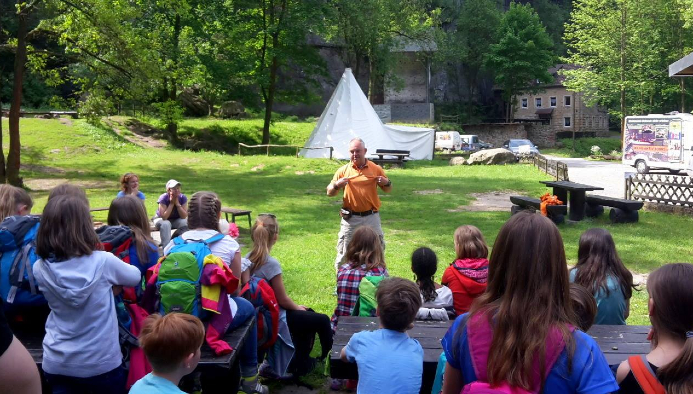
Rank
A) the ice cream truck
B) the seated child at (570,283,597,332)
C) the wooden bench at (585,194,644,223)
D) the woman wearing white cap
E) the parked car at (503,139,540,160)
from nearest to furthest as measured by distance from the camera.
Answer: the seated child at (570,283,597,332)
the woman wearing white cap
the wooden bench at (585,194,644,223)
the ice cream truck
the parked car at (503,139,540,160)

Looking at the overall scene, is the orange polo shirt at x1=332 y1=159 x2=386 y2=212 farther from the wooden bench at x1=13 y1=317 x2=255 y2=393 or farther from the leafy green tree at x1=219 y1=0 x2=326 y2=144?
the leafy green tree at x1=219 y1=0 x2=326 y2=144

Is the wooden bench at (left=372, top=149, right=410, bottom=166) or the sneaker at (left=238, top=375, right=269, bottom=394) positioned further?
the wooden bench at (left=372, top=149, right=410, bottom=166)

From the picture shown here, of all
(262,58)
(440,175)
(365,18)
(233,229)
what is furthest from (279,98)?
(233,229)

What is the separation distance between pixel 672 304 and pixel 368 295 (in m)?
2.48

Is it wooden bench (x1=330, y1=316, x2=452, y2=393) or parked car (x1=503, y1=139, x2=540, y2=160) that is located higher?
parked car (x1=503, y1=139, x2=540, y2=160)

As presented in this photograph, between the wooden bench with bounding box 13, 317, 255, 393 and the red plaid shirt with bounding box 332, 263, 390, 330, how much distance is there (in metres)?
0.83

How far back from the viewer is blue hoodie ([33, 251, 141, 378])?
11.5 ft

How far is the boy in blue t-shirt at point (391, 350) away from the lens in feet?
11.6

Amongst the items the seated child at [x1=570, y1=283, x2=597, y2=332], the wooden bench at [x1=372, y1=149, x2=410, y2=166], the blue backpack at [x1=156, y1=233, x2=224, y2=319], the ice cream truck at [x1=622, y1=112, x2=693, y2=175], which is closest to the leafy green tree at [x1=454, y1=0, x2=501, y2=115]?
the ice cream truck at [x1=622, y1=112, x2=693, y2=175]

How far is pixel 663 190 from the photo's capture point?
16922mm

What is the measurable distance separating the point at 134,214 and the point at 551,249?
3076 mm

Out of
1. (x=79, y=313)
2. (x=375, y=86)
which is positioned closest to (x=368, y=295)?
(x=79, y=313)

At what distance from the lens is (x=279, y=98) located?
119 ft

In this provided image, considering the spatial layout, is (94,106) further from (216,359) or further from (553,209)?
(216,359)
